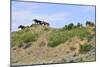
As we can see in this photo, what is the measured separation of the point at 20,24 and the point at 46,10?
1.31ft

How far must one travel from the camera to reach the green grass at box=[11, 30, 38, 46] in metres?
2.79

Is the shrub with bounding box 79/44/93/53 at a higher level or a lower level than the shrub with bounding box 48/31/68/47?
lower

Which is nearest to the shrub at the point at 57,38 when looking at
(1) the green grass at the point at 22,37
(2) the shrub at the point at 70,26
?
(2) the shrub at the point at 70,26

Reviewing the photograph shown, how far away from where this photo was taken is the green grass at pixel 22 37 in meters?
2.79

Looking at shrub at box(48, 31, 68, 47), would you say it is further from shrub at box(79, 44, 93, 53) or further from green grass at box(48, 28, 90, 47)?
shrub at box(79, 44, 93, 53)

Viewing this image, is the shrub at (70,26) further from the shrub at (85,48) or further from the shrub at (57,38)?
the shrub at (85,48)

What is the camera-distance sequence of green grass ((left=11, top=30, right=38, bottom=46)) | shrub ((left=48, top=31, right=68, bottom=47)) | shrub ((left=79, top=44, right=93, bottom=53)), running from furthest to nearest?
1. shrub ((left=79, top=44, right=93, bottom=53))
2. shrub ((left=48, top=31, right=68, bottom=47))
3. green grass ((left=11, top=30, right=38, bottom=46))

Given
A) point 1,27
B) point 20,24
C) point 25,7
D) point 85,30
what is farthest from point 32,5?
point 85,30

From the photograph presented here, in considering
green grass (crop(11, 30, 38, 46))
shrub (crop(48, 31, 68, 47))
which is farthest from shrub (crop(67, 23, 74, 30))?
green grass (crop(11, 30, 38, 46))

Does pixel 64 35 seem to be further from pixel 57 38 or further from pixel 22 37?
pixel 22 37

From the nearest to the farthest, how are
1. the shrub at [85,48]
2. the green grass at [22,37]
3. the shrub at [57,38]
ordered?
the green grass at [22,37], the shrub at [57,38], the shrub at [85,48]

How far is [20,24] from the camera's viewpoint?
9.25 feet

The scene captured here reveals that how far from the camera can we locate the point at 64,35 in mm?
3051

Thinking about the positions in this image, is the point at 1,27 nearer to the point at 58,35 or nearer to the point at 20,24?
the point at 20,24
